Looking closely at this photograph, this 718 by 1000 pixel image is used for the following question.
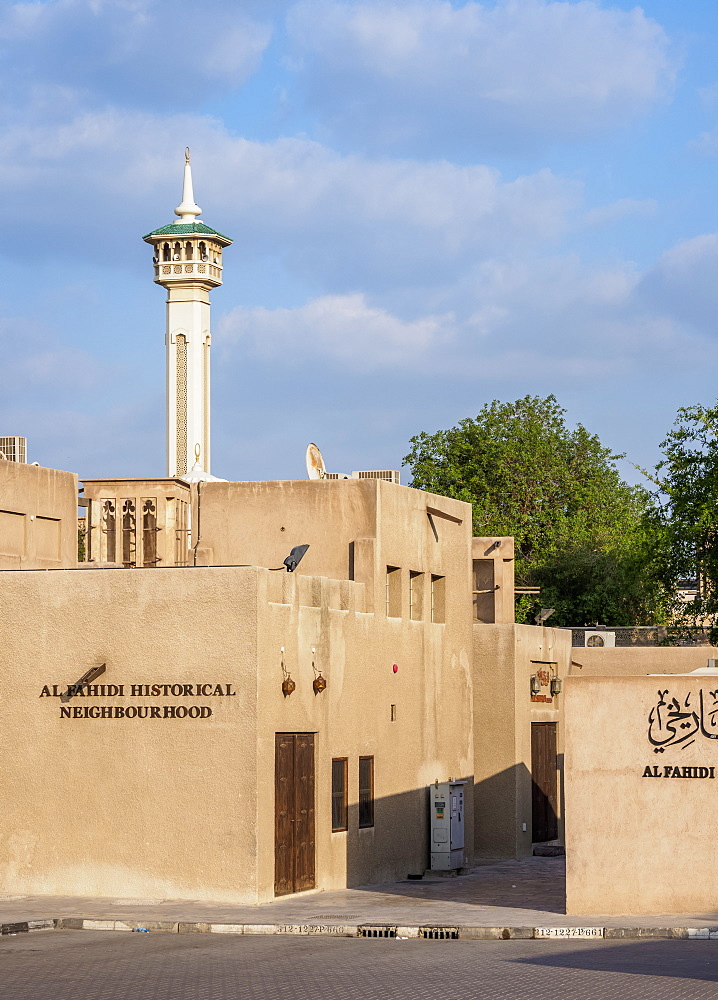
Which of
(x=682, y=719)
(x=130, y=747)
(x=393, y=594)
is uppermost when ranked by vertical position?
(x=393, y=594)

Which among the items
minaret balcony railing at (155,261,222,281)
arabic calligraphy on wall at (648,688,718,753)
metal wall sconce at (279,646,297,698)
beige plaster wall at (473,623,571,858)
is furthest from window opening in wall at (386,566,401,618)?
minaret balcony railing at (155,261,222,281)

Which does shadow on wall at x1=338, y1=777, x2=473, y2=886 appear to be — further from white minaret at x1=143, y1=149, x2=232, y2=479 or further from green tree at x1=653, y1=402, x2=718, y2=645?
white minaret at x1=143, y1=149, x2=232, y2=479

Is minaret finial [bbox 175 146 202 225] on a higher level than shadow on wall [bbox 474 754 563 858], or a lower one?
higher

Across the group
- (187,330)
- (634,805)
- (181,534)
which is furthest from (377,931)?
(187,330)

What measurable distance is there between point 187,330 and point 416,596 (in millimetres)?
55068

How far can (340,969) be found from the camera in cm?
1427

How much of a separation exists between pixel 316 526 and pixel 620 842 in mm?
8336

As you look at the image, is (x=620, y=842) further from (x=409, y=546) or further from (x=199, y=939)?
(x=409, y=546)

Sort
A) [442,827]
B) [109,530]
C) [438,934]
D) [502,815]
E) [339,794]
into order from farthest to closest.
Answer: [502,815], [109,530], [442,827], [339,794], [438,934]

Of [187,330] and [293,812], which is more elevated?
[187,330]

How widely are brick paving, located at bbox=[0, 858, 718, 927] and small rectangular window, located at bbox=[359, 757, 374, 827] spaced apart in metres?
1.26

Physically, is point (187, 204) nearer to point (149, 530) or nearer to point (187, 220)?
point (187, 220)

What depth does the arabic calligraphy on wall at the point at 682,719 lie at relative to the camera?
1878cm

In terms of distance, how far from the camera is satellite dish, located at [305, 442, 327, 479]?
27188mm
